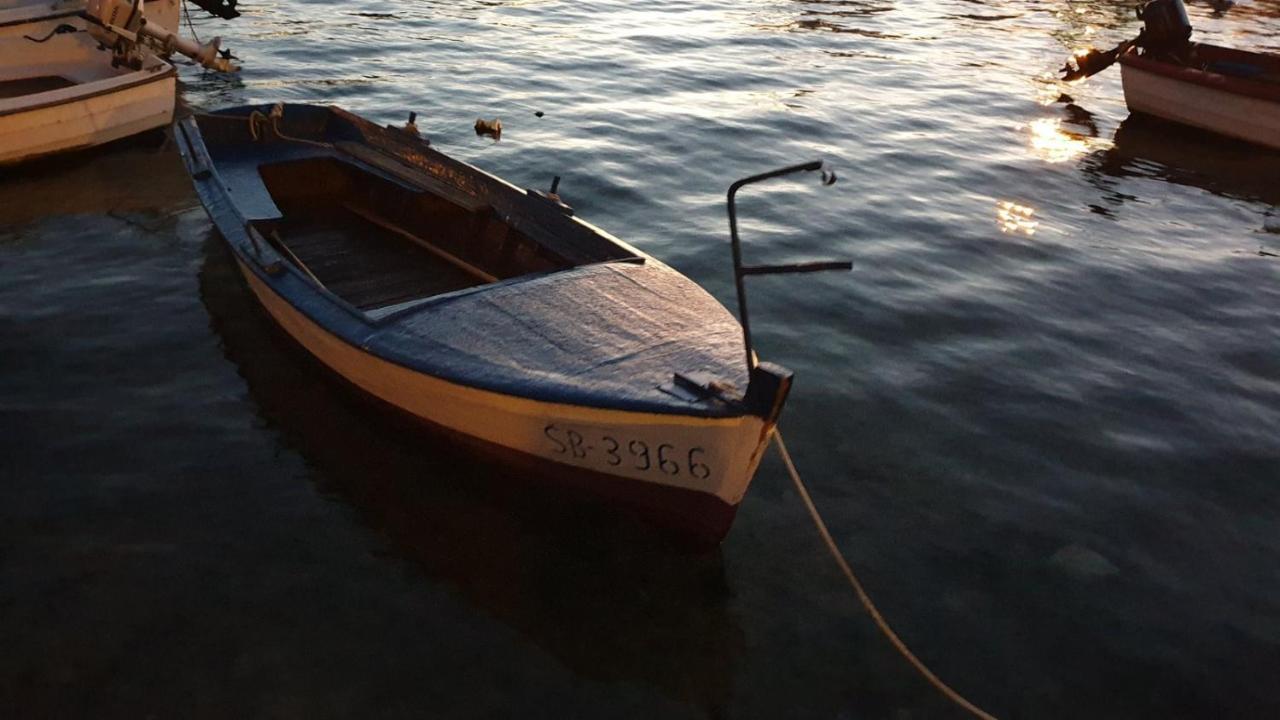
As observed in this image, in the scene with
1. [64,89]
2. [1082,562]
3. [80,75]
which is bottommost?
[1082,562]

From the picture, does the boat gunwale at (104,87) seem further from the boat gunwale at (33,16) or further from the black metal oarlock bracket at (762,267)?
the black metal oarlock bracket at (762,267)

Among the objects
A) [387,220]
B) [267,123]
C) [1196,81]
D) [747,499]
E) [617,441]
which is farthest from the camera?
[1196,81]

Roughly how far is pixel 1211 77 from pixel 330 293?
1905 centimetres

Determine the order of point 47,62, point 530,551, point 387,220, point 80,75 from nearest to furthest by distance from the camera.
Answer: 1. point 530,551
2. point 387,220
3. point 80,75
4. point 47,62

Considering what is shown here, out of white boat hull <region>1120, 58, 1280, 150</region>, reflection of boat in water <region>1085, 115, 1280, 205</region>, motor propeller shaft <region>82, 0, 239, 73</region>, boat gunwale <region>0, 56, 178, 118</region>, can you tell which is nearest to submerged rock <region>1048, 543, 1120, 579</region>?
reflection of boat in water <region>1085, 115, 1280, 205</region>

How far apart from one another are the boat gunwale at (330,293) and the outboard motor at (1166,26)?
17.6 m

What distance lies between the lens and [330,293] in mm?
8523

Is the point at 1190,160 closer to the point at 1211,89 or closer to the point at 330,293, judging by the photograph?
the point at 1211,89

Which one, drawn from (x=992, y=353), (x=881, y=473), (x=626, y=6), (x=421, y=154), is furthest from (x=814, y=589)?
(x=626, y=6)

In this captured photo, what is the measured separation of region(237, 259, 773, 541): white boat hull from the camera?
646cm

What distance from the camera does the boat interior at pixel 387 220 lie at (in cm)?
1002

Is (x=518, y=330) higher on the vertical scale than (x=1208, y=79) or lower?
lower

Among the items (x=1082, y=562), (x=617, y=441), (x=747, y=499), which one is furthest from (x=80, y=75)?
(x=1082, y=562)

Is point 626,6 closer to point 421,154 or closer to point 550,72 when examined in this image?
point 550,72
